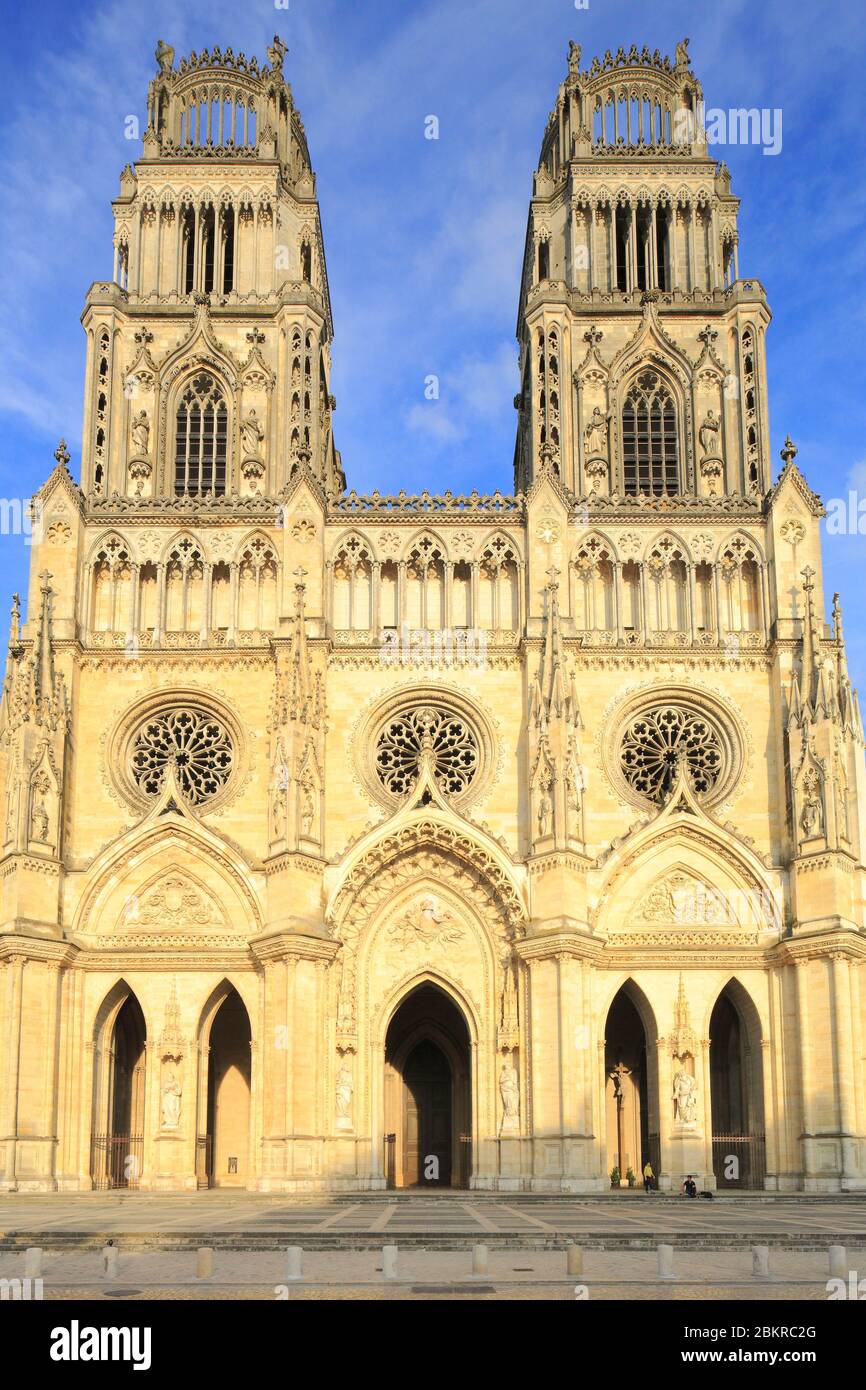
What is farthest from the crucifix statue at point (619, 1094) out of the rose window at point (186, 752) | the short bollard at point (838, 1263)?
the short bollard at point (838, 1263)

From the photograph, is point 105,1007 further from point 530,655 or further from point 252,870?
point 530,655

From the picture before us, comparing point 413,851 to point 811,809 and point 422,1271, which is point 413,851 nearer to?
→ point 811,809

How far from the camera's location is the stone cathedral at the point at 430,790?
128ft

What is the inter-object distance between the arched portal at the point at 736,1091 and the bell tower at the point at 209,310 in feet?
61.1

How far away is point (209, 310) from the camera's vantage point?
1911 inches

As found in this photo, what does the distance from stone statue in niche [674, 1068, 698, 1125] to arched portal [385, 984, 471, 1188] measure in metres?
6.62

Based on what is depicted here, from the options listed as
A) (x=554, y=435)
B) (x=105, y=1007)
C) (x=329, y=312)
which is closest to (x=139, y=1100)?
(x=105, y=1007)

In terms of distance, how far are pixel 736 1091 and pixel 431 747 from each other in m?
12.3

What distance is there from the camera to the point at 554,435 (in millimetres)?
47156

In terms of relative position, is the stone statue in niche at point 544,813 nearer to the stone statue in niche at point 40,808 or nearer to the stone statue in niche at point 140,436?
the stone statue in niche at point 40,808

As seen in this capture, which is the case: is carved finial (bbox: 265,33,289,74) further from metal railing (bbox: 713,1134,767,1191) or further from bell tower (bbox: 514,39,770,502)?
metal railing (bbox: 713,1134,767,1191)

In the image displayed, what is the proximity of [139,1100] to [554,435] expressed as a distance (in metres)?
22.5

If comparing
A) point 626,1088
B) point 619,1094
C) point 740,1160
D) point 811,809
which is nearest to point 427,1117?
point 619,1094

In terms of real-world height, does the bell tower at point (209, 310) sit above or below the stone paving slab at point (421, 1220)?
above
